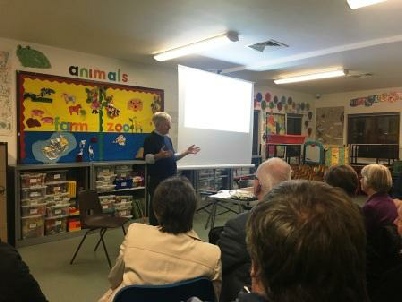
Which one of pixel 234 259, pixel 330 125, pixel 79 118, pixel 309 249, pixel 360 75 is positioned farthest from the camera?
pixel 330 125

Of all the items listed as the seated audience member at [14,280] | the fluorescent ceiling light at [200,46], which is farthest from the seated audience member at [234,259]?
the fluorescent ceiling light at [200,46]

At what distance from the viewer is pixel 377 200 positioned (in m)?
2.34

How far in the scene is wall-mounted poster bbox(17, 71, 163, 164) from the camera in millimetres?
4559

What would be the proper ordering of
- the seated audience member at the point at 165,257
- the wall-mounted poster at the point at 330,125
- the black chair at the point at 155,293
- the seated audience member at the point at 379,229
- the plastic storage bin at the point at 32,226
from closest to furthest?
the black chair at the point at 155,293
the seated audience member at the point at 165,257
the seated audience member at the point at 379,229
the plastic storage bin at the point at 32,226
the wall-mounted poster at the point at 330,125

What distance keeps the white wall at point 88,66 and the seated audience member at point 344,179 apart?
382 centimetres

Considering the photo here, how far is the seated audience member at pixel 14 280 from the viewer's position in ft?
4.13

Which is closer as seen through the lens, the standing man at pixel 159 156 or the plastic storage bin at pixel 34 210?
→ the standing man at pixel 159 156

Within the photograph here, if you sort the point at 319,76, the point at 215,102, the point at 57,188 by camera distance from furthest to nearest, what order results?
the point at 319,76
the point at 215,102
the point at 57,188

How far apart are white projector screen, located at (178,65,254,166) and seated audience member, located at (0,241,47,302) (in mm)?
3539

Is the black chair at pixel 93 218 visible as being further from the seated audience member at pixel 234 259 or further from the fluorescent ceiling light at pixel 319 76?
the fluorescent ceiling light at pixel 319 76

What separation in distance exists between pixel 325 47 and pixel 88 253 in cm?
389

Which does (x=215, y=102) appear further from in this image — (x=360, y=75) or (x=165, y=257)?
(x=165, y=257)

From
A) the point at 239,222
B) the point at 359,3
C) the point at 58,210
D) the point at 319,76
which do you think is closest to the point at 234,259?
the point at 239,222

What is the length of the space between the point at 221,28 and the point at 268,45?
95 cm
